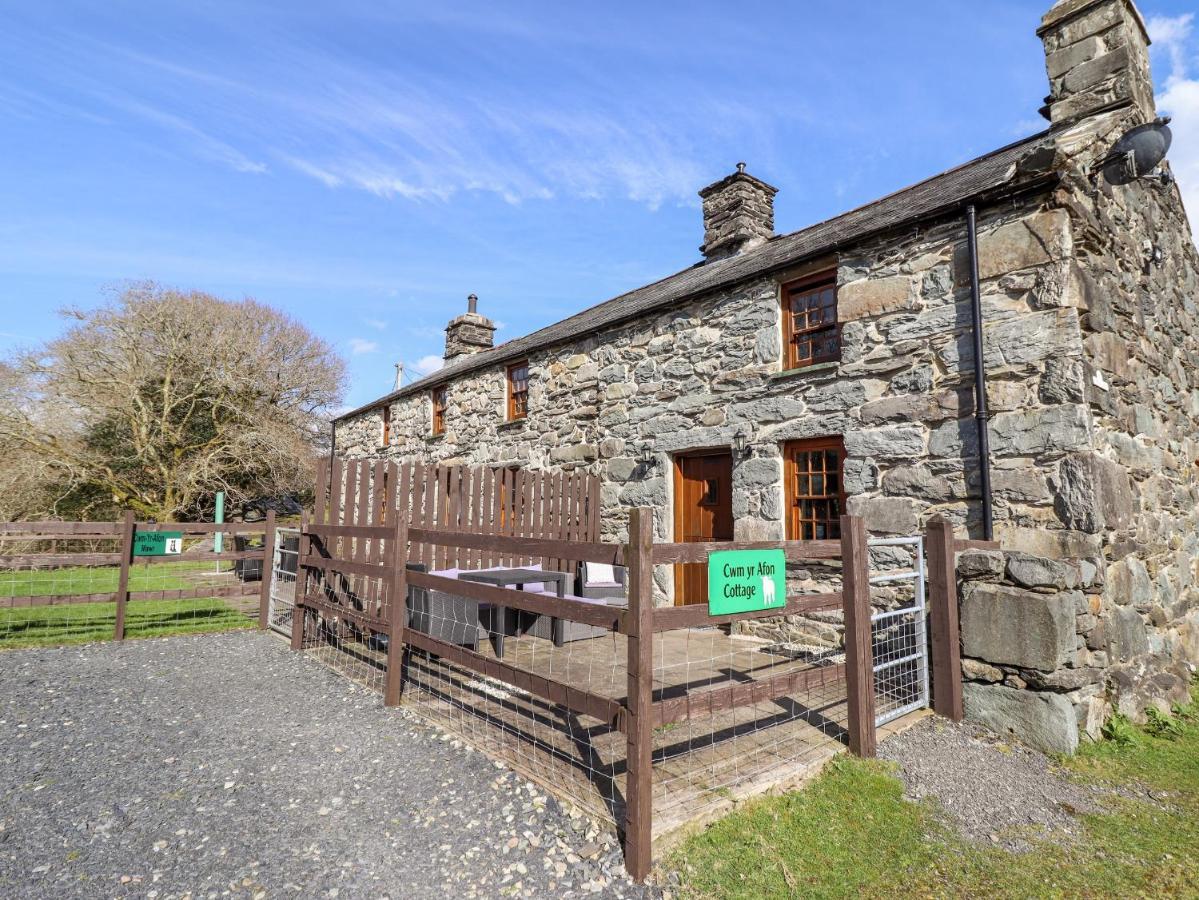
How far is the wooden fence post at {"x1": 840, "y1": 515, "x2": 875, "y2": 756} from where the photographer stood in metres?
4.04

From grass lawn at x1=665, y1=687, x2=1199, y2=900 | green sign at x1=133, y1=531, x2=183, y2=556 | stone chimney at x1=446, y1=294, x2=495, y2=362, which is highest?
stone chimney at x1=446, y1=294, x2=495, y2=362

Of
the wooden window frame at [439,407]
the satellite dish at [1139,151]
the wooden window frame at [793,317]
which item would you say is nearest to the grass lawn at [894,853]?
the wooden window frame at [793,317]

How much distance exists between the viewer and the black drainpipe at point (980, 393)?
5.34 m

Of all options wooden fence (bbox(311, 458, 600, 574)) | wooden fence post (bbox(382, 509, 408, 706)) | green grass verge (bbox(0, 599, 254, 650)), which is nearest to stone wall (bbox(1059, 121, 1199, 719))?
wooden fence (bbox(311, 458, 600, 574))

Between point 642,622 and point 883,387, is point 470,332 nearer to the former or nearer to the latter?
point 883,387

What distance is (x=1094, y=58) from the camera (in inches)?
254

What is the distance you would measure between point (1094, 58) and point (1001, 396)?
4134mm

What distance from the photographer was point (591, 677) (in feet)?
17.3

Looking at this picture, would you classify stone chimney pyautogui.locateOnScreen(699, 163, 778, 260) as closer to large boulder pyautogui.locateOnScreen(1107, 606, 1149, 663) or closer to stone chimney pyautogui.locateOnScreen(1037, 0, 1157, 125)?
stone chimney pyautogui.locateOnScreen(1037, 0, 1157, 125)

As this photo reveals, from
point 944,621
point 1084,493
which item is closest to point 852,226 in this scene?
point 1084,493

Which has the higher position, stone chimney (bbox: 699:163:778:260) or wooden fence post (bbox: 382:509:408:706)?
stone chimney (bbox: 699:163:778:260)

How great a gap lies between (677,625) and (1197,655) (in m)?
7.14

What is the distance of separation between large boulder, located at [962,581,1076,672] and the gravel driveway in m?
3.42

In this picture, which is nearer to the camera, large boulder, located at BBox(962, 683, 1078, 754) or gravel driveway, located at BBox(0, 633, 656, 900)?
gravel driveway, located at BBox(0, 633, 656, 900)
